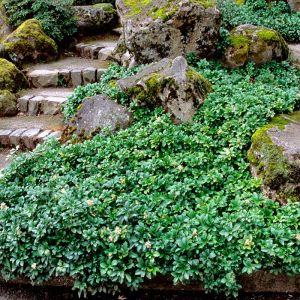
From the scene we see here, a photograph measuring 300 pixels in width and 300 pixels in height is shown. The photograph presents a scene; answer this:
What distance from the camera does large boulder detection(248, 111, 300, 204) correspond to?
143 inches

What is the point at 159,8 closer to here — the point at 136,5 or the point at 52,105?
the point at 136,5

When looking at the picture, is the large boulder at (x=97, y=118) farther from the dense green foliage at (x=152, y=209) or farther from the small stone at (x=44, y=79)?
the small stone at (x=44, y=79)

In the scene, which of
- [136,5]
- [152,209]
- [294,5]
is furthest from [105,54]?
[152,209]

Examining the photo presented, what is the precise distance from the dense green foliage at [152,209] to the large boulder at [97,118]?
434 millimetres

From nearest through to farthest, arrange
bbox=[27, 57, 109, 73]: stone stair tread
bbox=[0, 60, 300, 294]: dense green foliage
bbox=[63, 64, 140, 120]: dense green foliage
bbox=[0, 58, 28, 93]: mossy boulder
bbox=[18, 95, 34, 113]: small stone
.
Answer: bbox=[0, 60, 300, 294]: dense green foliage → bbox=[63, 64, 140, 120]: dense green foliage → bbox=[18, 95, 34, 113]: small stone → bbox=[0, 58, 28, 93]: mossy boulder → bbox=[27, 57, 109, 73]: stone stair tread

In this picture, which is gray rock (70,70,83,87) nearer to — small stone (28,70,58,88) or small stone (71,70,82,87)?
small stone (71,70,82,87)

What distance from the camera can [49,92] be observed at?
23.7 ft

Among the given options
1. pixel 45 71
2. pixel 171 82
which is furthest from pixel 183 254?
pixel 45 71

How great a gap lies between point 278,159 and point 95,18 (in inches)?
277

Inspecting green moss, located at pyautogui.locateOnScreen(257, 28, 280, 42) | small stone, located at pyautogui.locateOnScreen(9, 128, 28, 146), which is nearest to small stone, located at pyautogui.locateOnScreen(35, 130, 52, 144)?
small stone, located at pyautogui.locateOnScreen(9, 128, 28, 146)

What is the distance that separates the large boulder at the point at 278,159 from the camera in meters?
3.64

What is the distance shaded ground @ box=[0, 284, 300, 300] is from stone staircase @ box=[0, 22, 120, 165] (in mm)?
2201

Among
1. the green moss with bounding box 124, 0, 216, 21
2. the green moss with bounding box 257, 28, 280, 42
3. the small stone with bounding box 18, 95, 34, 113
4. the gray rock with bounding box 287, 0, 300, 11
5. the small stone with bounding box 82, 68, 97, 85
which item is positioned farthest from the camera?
the gray rock with bounding box 287, 0, 300, 11

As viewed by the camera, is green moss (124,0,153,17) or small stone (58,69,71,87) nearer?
green moss (124,0,153,17)
